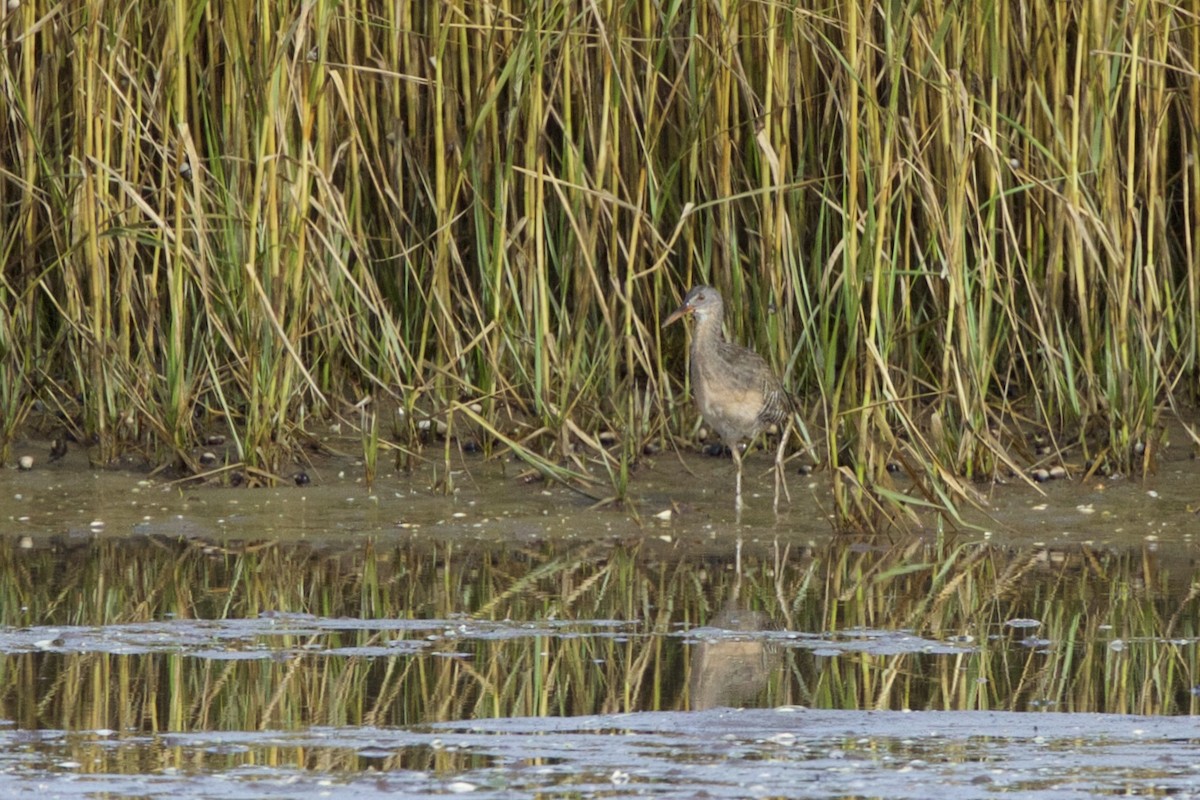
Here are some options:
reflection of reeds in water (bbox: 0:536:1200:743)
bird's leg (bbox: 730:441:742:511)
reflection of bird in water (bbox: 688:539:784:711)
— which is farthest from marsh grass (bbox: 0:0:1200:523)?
reflection of bird in water (bbox: 688:539:784:711)

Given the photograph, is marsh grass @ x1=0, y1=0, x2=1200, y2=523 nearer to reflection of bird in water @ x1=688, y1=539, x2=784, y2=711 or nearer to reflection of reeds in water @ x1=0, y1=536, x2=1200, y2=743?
reflection of reeds in water @ x1=0, y1=536, x2=1200, y2=743

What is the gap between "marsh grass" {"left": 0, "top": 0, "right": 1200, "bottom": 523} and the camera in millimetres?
7688

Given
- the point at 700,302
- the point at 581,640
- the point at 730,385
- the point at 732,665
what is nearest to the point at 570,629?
the point at 581,640

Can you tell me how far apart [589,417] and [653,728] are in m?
3.96

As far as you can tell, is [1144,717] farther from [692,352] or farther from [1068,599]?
[692,352]

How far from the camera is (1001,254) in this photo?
Result: 8.98m

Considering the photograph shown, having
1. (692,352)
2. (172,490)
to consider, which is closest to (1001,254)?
(692,352)

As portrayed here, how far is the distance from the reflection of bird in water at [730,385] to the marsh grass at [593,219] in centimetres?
15

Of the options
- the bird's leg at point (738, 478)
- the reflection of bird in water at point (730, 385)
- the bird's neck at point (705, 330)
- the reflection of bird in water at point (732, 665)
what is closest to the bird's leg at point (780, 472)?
the reflection of bird in water at point (730, 385)

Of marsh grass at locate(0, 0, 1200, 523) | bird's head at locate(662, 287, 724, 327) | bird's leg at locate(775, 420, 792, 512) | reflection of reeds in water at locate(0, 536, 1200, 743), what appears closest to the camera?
reflection of reeds in water at locate(0, 536, 1200, 743)

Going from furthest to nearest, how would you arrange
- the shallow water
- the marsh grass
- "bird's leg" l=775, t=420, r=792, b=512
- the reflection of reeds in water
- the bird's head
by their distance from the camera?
the bird's head → "bird's leg" l=775, t=420, r=792, b=512 → the marsh grass → the reflection of reeds in water → the shallow water

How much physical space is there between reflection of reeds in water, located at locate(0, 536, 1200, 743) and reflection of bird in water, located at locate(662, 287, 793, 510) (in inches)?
30.3

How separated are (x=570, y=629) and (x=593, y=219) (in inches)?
113

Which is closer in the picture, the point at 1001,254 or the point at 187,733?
the point at 187,733
